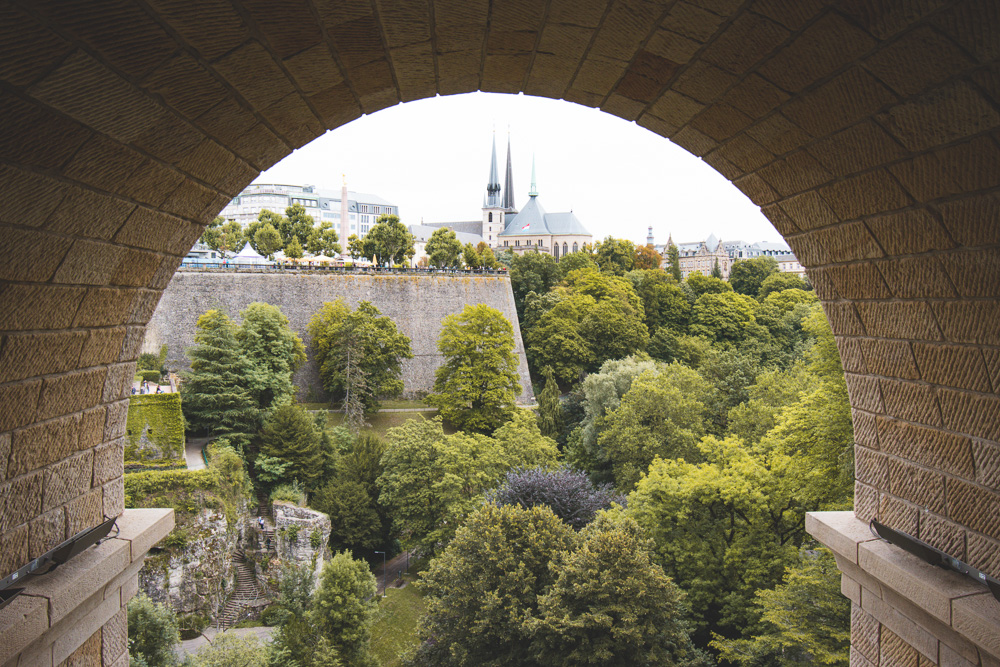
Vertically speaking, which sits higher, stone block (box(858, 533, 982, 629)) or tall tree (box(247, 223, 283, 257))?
tall tree (box(247, 223, 283, 257))

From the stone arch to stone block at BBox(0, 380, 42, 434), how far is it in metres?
0.01

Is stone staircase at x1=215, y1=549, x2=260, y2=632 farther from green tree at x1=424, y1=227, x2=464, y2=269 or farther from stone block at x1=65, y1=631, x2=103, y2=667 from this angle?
green tree at x1=424, y1=227, x2=464, y2=269

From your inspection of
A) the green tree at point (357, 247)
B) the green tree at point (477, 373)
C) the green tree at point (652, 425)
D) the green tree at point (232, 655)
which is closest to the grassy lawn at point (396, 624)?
the green tree at point (232, 655)

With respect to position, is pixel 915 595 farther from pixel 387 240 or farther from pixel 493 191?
pixel 493 191

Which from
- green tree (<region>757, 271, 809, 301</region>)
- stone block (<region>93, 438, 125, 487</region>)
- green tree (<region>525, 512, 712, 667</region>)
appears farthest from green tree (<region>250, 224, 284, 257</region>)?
stone block (<region>93, 438, 125, 487</region>)

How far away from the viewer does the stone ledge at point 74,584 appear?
245cm

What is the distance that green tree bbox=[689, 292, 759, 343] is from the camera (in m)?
37.2

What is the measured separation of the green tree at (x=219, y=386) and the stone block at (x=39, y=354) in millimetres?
18336

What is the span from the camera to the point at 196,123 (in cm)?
234

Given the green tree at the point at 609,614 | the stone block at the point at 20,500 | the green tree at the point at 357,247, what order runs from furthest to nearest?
the green tree at the point at 357,247 < the green tree at the point at 609,614 < the stone block at the point at 20,500

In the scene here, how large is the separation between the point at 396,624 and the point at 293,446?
20.5 feet

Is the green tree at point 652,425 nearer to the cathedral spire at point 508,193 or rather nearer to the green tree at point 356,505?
the green tree at point 356,505

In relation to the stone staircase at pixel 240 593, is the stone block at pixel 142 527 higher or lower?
higher

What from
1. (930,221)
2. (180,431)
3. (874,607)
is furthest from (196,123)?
(180,431)
